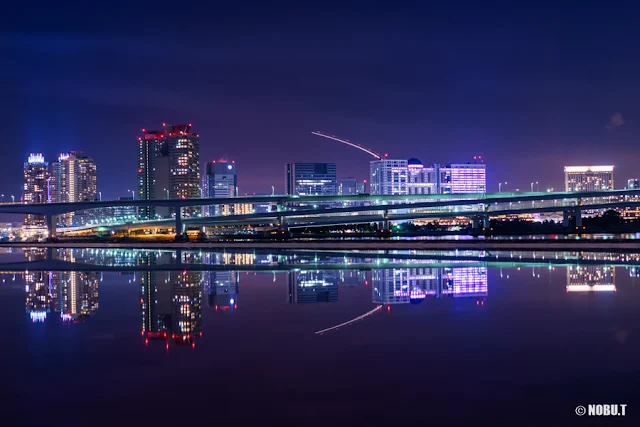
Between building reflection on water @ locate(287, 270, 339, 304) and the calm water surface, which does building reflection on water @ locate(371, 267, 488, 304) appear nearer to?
the calm water surface

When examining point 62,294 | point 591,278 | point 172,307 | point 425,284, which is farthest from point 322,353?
point 591,278

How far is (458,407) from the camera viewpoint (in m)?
9.92

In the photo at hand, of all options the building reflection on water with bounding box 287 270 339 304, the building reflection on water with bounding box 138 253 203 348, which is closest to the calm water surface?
the building reflection on water with bounding box 138 253 203 348

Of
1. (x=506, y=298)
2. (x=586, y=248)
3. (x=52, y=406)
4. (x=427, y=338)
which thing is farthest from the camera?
(x=586, y=248)

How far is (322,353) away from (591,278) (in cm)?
1885

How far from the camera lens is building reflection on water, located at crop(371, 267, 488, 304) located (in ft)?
77.0

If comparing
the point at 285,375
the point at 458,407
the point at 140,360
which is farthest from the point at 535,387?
the point at 140,360

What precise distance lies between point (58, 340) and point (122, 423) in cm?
733

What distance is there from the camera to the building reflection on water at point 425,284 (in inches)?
924

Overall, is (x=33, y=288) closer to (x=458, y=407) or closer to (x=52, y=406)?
(x=52, y=406)

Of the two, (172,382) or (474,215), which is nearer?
(172,382)

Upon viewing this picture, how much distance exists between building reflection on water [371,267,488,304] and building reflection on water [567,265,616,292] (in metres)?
3.55

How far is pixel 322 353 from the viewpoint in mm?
13656

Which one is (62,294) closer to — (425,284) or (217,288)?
(217,288)
